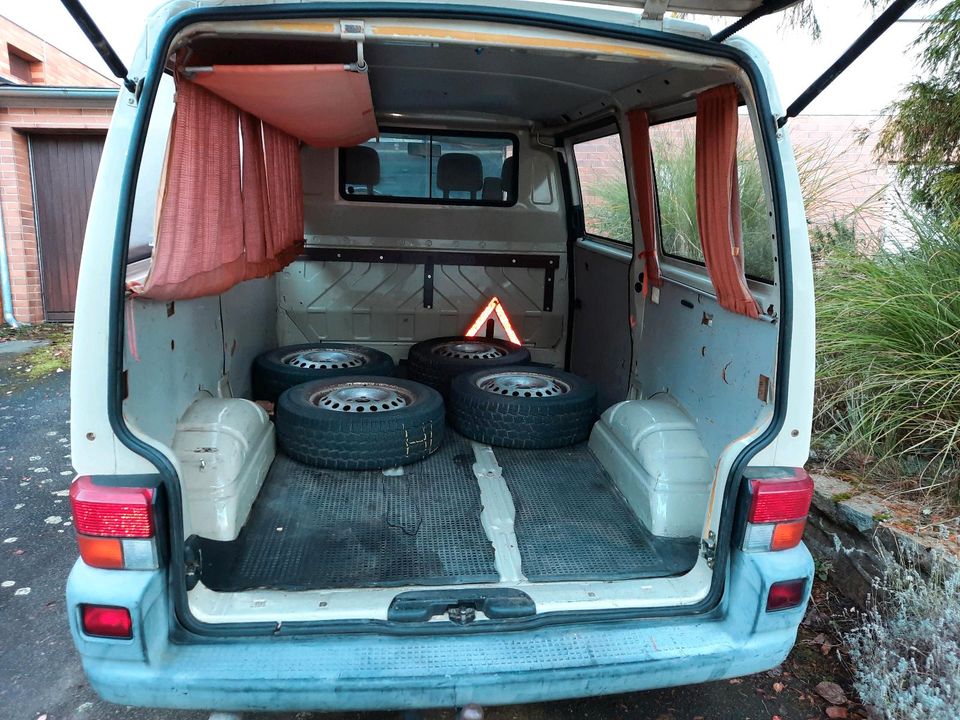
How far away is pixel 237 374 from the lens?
140 inches

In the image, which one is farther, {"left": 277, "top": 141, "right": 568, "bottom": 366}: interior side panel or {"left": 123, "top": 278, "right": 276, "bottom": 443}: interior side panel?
{"left": 277, "top": 141, "right": 568, "bottom": 366}: interior side panel

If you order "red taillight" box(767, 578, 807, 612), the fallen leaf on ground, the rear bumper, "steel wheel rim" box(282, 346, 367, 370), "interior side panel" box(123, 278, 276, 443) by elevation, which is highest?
"interior side panel" box(123, 278, 276, 443)

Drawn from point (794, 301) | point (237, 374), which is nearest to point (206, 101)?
point (237, 374)

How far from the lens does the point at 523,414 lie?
3387 millimetres

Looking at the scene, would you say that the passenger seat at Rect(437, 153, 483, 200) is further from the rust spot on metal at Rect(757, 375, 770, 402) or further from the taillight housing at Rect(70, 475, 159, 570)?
the taillight housing at Rect(70, 475, 159, 570)

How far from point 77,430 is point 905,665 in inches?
115

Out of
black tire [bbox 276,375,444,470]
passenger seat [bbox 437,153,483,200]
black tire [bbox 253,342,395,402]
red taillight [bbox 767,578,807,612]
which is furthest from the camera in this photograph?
passenger seat [bbox 437,153,483,200]

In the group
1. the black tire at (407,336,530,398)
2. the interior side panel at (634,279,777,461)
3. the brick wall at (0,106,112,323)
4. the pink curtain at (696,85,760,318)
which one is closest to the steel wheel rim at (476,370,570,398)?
the black tire at (407,336,530,398)

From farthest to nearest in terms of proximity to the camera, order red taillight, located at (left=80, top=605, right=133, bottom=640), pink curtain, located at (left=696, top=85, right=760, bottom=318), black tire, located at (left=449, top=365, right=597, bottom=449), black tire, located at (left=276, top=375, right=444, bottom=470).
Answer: black tire, located at (left=449, top=365, right=597, bottom=449) < black tire, located at (left=276, top=375, right=444, bottom=470) < pink curtain, located at (left=696, top=85, right=760, bottom=318) < red taillight, located at (left=80, top=605, right=133, bottom=640)

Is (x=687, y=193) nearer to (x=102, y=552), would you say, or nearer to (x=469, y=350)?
(x=469, y=350)

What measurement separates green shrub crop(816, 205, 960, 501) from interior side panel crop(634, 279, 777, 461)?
1.26m

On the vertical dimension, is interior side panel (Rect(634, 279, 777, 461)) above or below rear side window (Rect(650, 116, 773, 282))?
below

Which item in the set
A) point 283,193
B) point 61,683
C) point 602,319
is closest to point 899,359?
point 602,319

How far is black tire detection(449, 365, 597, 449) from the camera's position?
3.40 meters
